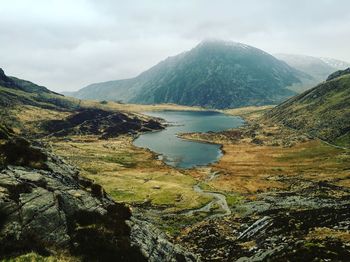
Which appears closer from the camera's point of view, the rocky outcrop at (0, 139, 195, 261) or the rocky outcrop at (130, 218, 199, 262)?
the rocky outcrop at (0, 139, 195, 261)

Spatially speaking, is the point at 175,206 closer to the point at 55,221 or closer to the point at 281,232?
the point at 281,232

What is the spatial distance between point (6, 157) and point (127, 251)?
51.3 feet

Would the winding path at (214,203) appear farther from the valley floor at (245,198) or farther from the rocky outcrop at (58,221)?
the rocky outcrop at (58,221)

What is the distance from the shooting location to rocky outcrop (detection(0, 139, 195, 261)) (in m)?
29.8

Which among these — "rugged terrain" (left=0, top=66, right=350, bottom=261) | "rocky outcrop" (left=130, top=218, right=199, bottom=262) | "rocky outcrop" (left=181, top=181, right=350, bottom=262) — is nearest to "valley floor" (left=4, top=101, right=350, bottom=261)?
"rocky outcrop" (left=181, top=181, right=350, bottom=262)

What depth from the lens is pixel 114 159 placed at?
579ft

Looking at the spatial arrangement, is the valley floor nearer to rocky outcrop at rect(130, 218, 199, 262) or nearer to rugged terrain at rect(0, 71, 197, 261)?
rocky outcrop at rect(130, 218, 199, 262)

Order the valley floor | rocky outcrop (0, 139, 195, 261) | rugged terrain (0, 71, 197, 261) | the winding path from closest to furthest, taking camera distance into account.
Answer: rugged terrain (0, 71, 197, 261), rocky outcrop (0, 139, 195, 261), the valley floor, the winding path

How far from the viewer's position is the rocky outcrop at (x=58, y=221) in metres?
29.8

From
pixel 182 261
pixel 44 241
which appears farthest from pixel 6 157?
pixel 182 261

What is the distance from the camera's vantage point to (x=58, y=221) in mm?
32375

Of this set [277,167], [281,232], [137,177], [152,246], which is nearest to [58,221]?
[152,246]

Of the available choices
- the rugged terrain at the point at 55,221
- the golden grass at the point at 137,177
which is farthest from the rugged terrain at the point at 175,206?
the golden grass at the point at 137,177

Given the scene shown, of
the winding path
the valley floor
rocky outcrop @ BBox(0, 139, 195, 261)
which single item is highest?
rocky outcrop @ BBox(0, 139, 195, 261)
